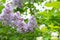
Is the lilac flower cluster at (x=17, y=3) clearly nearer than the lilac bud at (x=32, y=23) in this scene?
No

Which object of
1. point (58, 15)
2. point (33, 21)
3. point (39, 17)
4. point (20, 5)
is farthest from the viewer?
point (20, 5)

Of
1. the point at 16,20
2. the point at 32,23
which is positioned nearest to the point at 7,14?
the point at 16,20

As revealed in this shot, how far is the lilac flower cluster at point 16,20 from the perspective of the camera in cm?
141

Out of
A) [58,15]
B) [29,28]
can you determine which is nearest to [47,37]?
[58,15]

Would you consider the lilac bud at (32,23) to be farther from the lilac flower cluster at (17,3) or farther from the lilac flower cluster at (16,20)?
the lilac flower cluster at (17,3)

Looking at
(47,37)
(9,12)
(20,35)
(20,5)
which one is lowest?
(47,37)

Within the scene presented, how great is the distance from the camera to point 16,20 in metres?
1.46

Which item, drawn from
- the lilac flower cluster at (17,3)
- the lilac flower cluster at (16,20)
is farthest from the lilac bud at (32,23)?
the lilac flower cluster at (17,3)

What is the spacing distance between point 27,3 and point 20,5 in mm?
70

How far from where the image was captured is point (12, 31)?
1.52 meters

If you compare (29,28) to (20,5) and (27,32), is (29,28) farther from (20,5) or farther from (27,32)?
(20,5)

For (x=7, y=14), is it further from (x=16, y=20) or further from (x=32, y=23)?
(x=32, y=23)

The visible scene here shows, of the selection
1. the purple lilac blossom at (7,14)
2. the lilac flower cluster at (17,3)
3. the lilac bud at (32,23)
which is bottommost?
the lilac bud at (32,23)

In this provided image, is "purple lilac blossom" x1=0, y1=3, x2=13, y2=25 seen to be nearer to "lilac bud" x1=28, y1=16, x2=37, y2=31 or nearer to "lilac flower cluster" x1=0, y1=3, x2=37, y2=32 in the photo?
"lilac flower cluster" x1=0, y1=3, x2=37, y2=32
